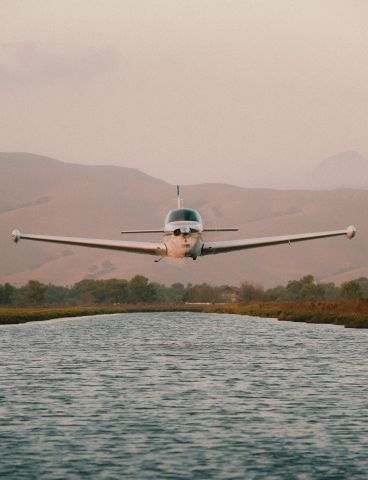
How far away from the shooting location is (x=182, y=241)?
6109 centimetres

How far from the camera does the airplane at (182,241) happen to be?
201 ft

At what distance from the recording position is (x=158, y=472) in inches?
727

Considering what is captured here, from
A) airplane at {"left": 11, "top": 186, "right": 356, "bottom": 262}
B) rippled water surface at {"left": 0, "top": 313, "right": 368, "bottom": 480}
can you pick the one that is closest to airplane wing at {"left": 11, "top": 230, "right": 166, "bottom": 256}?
airplane at {"left": 11, "top": 186, "right": 356, "bottom": 262}

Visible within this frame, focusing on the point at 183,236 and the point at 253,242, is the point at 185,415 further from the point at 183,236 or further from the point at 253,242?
the point at 253,242

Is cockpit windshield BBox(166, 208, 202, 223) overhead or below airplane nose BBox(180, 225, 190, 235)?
overhead

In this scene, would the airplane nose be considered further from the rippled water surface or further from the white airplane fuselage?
the rippled water surface

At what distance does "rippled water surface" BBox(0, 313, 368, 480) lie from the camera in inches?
757

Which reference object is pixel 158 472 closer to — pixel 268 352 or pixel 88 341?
pixel 268 352

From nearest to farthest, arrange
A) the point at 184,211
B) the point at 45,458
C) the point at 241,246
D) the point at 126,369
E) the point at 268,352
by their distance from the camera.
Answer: the point at 45,458 → the point at 126,369 → the point at 268,352 → the point at 184,211 → the point at 241,246

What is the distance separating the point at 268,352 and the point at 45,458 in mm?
31287

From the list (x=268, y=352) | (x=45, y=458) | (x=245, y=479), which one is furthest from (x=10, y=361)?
(x=245, y=479)

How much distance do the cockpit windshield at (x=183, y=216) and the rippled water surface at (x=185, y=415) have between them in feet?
45.0

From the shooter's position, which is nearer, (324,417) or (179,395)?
(324,417)

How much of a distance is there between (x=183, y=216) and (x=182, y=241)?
170cm
